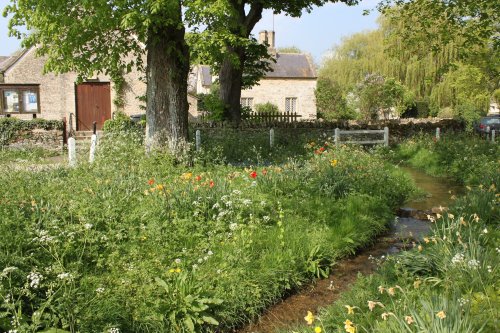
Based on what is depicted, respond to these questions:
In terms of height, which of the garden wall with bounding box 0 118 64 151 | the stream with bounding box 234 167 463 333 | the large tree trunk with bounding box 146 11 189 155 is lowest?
the stream with bounding box 234 167 463 333

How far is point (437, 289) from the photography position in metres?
4.25

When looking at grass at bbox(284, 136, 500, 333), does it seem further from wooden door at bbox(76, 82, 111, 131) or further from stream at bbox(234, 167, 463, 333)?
wooden door at bbox(76, 82, 111, 131)

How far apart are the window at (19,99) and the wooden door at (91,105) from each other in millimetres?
2510

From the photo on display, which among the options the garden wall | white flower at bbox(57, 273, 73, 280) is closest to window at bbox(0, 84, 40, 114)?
the garden wall

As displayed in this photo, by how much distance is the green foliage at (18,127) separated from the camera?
18336 millimetres

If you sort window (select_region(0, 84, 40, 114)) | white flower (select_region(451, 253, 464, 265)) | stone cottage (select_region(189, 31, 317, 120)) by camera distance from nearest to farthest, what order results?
white flower (select_region(451, 253, 464, 265)) → window (select_region(0, 84, 40, 114)) → stone cottage (select_region(189, 31, 317, 120))

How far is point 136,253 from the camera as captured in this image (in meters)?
5.12

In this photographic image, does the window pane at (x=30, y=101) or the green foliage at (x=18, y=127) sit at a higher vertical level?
the window pane at (x=30, y=101)

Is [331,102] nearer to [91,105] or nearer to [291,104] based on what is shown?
[291,104]

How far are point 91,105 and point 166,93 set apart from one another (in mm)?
18558

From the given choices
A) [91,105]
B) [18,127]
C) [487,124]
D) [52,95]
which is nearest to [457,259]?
[18,127]

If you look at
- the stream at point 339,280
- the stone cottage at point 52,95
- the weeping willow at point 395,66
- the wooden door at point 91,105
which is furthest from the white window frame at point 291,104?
the stream at point 339,280

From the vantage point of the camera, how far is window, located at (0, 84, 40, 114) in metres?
27.5

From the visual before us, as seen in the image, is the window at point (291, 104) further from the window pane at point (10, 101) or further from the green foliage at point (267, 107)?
the window pane at point (10, 101)
